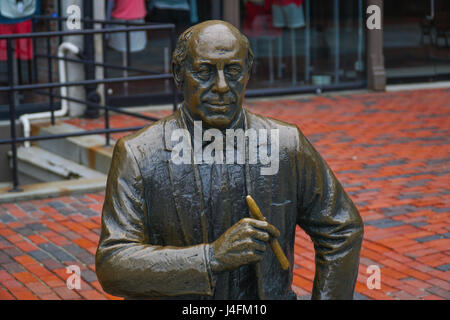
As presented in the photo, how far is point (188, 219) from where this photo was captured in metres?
2.64

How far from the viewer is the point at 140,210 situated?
104 inches

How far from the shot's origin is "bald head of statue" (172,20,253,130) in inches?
101

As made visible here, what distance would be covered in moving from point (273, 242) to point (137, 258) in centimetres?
42

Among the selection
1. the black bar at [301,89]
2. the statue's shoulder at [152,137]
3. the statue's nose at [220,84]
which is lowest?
the black bar at [301,89]

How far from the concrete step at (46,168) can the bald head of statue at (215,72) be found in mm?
5914

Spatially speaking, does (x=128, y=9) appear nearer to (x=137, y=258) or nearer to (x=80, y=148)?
(x=80, y=148)

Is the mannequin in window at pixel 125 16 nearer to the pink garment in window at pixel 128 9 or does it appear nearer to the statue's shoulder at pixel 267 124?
the pink garment in window at pixel 128 9

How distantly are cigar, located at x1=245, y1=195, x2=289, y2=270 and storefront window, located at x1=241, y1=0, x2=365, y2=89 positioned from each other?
10798mm

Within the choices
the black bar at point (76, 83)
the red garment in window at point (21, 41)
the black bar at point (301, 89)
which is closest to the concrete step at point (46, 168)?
the black bar at point (76, 83)

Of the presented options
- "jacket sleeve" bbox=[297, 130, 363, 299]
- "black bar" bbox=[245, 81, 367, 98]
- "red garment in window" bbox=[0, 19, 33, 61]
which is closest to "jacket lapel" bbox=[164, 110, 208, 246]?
"jacket sleeve" bbox=[297, 130, 363, 299]

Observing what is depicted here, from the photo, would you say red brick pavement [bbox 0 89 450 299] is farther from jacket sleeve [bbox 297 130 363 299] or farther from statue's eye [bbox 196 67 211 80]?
statue's eye [bbox 196 67 211 80]

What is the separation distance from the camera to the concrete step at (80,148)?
8.60 meters

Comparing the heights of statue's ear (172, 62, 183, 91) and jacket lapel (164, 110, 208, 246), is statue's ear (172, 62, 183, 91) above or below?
above

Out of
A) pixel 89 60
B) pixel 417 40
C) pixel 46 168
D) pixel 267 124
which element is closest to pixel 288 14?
pixel 417 40
